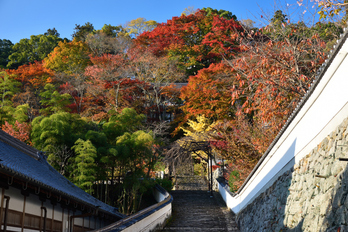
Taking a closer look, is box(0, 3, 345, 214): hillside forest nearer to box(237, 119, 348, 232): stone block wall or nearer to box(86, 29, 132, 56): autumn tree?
box(86, 29, 132, 56): autumn tree

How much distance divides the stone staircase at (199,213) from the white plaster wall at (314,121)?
3305 millimetres

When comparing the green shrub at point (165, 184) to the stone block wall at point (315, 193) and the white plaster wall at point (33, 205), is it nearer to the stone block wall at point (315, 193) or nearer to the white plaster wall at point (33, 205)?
the stone block wall at point (315, 193)

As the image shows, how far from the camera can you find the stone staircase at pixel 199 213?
10133 millimetres

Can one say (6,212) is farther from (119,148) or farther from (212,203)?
(212,203)

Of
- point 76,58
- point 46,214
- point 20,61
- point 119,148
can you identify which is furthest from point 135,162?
point 20,61

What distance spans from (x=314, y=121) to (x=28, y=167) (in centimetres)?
547

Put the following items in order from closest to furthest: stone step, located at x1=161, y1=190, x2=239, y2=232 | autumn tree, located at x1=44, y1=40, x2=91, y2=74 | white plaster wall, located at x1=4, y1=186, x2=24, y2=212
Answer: white plaster wall, located at x1=4, y1=186, x2=24, y2=212, stone step, located at x1=161, y1=190, x2=239, y2=232, autumn tree, located at x1=44, y1=40, x2=91, y2=74

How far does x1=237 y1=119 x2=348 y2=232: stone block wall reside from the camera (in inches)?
149

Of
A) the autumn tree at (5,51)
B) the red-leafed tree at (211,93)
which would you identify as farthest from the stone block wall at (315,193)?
the autumn tree at (5,51)

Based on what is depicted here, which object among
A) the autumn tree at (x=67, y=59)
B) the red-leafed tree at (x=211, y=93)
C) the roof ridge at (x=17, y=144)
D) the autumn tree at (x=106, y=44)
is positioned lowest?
the roof ridge at (x=17, y=144)

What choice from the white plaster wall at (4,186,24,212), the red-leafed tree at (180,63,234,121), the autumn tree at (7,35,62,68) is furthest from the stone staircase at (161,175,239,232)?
the autumn tree at (7,35,62,68)

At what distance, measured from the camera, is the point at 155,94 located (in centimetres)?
2508

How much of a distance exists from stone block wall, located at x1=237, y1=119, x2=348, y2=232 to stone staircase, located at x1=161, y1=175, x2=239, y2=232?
3873 millimetres

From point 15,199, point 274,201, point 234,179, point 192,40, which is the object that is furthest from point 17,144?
point 192,40
